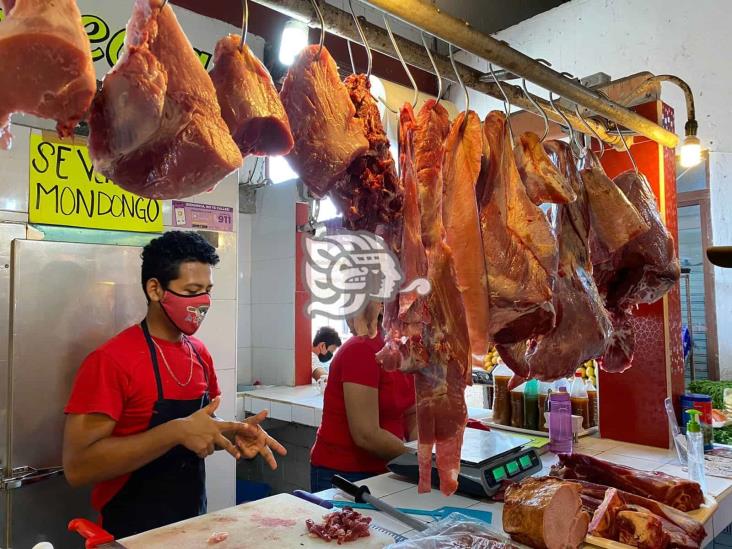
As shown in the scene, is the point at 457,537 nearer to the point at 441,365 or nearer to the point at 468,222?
the point at 441,365

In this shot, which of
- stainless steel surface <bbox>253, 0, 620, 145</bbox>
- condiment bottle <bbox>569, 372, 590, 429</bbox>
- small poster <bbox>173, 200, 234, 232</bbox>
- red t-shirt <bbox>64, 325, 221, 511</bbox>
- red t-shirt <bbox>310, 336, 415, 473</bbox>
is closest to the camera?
stainless steel surface <bbox>253, 0, 620, 145</bbox>

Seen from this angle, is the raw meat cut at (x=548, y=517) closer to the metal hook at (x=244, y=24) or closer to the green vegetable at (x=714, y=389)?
the metal hook at (x=244, y=24)

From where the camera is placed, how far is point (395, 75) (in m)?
6.57

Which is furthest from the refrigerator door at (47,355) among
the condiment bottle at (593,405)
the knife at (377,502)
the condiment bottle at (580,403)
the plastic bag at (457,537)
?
the condiment bottle at (593,405)

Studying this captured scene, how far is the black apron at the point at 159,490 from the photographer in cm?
239

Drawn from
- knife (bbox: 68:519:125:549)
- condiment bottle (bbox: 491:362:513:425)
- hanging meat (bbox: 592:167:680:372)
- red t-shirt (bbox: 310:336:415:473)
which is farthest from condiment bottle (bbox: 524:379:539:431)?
knife (bbox: 68:519:125:549)

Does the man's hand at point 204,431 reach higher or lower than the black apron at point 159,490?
higher

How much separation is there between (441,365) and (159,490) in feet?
5.31

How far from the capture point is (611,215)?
2.03 m

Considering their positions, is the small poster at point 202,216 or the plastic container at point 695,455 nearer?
the plastic container at point 695,455

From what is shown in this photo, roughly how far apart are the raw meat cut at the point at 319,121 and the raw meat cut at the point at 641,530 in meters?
1.47

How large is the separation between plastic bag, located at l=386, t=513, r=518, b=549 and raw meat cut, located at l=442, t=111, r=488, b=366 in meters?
0.58

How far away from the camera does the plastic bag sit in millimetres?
1720

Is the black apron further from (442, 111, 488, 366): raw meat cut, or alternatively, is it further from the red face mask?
(442, 111, 488, 366): raw meat cut
